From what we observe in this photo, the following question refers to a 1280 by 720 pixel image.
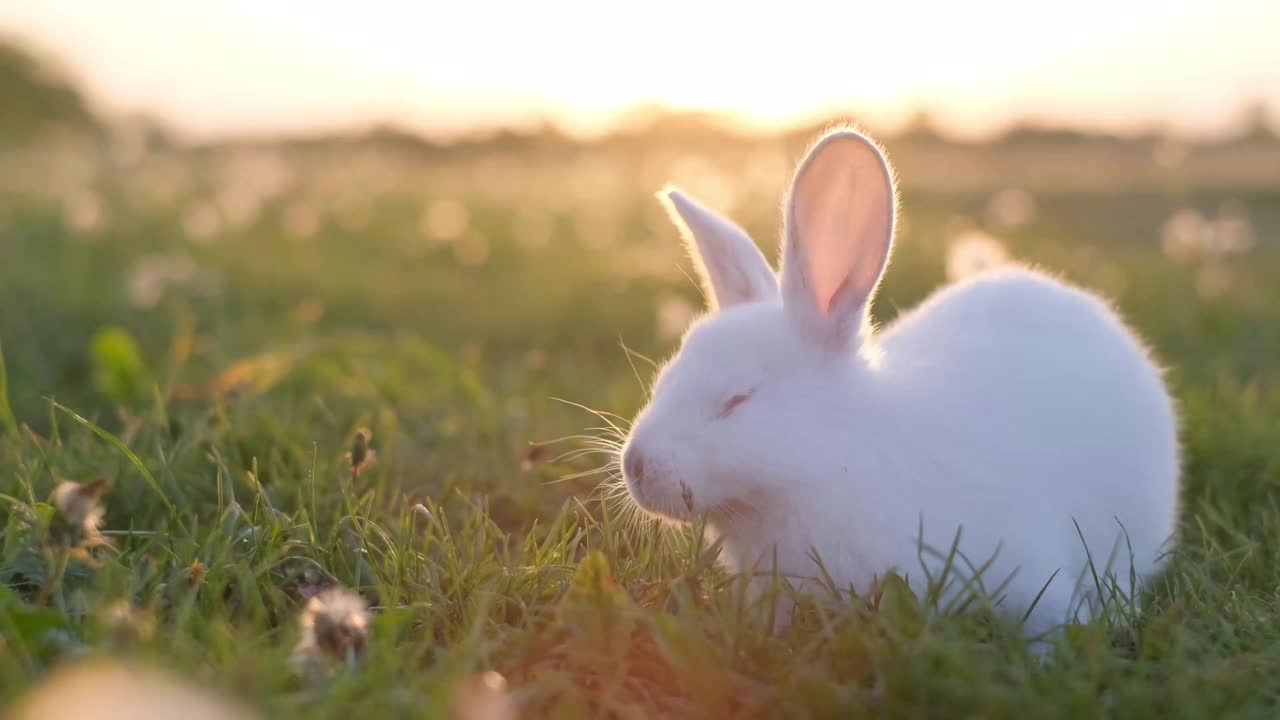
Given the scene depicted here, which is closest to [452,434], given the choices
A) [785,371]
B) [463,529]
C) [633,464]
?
[463,529]

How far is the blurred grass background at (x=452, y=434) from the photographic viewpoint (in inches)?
71.9

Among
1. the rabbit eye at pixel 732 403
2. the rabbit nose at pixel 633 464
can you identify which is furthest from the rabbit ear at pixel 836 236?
the rabbit nose at pixel 633 464

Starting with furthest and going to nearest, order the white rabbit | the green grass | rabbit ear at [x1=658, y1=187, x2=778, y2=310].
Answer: rabbit ear at [x1=658, y1=187, x2=778, y2=310], the white rabbit, the green grass

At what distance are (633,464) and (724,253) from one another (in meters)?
0.64

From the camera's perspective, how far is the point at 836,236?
237 cm

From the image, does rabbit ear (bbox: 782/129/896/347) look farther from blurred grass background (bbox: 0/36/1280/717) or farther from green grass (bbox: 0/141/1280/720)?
green grass (bbox: 0/141/1280/720)

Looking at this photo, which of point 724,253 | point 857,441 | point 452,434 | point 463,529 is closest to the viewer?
point 857,441

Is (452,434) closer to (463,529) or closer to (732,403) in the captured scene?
(463,529)

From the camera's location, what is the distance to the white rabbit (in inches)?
89.4

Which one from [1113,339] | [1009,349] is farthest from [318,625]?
[1113,339]

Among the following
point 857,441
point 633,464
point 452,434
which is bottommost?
point 452,434

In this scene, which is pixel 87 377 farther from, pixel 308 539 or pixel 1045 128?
pixel 1045 128

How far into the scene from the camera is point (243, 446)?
3070 millimetres

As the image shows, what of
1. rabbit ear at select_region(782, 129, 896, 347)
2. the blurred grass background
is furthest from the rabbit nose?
rabbit ear at select_region(782, 129, 896, 347)
